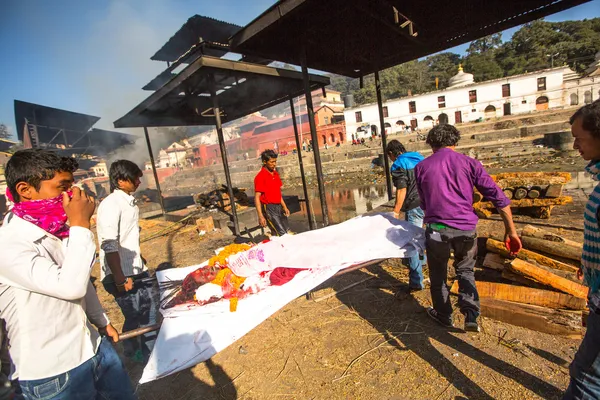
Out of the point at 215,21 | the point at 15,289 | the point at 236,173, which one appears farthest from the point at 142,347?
the point at 236,173

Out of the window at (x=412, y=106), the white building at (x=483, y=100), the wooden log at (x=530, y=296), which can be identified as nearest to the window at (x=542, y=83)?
the white building at (x=483, y=100)

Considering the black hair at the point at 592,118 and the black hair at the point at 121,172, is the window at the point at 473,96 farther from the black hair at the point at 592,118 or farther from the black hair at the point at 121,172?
the black hair at the point at 121,172

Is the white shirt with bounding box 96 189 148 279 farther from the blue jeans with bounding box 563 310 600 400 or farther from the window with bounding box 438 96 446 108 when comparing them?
the window with bounding box 438 96 446 108

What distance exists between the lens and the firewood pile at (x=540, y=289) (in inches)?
110

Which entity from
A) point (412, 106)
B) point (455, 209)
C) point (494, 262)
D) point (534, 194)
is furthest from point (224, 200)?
point (412, 106)

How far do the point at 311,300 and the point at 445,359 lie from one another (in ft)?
6.11

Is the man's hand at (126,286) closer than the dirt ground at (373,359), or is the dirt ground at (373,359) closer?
the dirt ground at (373,359)

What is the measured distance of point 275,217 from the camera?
541cm

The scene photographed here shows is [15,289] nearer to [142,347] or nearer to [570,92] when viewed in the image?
[142,347]

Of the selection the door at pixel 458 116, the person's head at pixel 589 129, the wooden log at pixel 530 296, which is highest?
the door at pixel 458 116

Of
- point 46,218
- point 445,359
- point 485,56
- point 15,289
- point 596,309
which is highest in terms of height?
point 485,56

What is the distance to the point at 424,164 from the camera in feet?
9.32

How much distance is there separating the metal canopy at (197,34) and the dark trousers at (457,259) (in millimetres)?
10217

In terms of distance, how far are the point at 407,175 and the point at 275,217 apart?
260 cm
